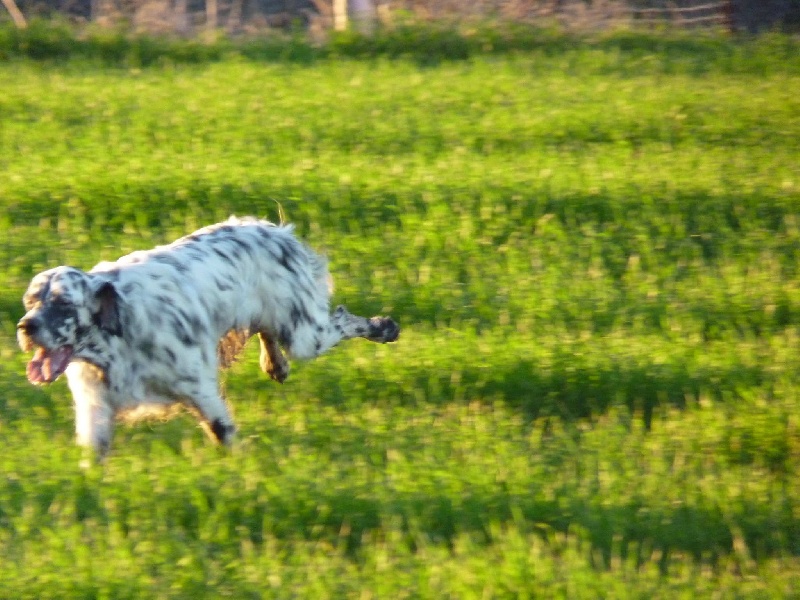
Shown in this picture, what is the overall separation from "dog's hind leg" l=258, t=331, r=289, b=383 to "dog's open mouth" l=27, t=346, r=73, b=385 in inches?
58.4

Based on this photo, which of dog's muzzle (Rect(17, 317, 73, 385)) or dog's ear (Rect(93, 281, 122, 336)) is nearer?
dog's muzzle (Rect(17, 317, 73, 385))

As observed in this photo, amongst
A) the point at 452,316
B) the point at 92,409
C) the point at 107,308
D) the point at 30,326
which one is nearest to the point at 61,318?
the point at 30,326

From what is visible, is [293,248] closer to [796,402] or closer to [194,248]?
[194,248]

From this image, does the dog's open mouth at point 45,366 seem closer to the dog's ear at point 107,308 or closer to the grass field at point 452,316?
the dog's ear at point 107,308

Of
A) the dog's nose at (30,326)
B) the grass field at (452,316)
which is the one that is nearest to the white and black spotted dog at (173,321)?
the dog's nose at (30,326)

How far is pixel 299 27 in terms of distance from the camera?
12133 millimetres

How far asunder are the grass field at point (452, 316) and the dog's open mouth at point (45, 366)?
1.80 feet

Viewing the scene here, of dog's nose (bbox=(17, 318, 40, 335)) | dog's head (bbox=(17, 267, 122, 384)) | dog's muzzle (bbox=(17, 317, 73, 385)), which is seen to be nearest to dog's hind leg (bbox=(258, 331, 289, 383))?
dog's head (bbox=(17, 267, 122, 384))

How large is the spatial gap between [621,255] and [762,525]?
3106 millimetres

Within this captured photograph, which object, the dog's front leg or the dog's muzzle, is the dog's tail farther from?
the dog's muzzle

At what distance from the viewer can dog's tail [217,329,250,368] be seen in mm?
6737

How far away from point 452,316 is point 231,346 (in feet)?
4.87

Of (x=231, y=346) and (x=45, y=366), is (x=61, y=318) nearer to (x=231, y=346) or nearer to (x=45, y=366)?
(x=45, y=366)

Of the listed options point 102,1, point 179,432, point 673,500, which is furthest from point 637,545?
point 102,1
